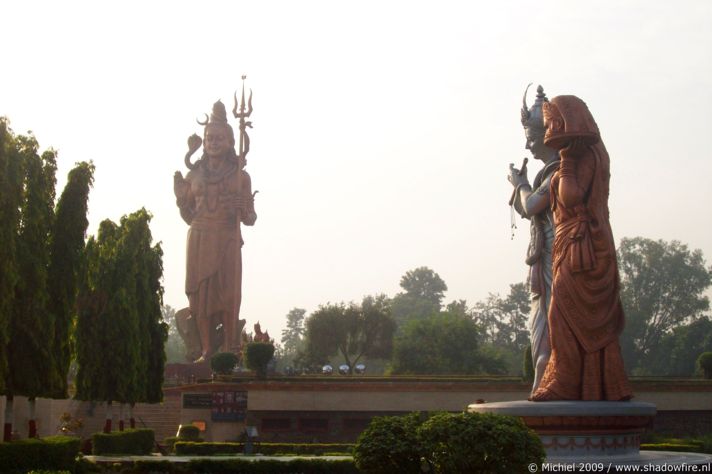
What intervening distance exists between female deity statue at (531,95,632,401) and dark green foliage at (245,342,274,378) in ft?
61.0

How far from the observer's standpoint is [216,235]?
37781mm

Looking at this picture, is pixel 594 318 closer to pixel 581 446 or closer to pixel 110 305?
pixel 581 446

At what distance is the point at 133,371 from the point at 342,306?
2957 cm

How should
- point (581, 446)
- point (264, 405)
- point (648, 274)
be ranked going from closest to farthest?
point (581, 446)
point (264, 405)
point (648, 274)

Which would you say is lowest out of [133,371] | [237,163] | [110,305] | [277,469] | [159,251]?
[277,469]

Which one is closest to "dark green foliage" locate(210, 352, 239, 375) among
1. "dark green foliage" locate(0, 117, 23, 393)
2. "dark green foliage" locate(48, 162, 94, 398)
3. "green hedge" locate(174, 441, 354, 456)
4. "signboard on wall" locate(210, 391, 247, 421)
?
"signboard on wall" locate(210, 391, 247, 421)

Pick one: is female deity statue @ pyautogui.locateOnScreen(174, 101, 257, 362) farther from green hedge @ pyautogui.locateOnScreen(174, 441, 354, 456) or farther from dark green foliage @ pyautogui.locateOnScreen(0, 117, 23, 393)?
dark green foliage @ pyautogui.locateOnScreen(0, 117, 23, 393)

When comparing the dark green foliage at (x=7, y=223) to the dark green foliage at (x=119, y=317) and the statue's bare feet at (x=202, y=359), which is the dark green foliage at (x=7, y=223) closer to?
the dark green foliage at (x=119, y=317)

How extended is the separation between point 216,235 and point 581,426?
27.7 m

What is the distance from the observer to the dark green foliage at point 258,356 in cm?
3016

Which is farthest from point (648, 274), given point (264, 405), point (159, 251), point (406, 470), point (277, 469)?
point (406, 470)

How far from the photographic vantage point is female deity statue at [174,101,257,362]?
37500 millimetres

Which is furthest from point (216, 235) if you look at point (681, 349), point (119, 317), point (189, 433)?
point (681, 349)

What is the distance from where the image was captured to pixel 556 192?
1264 centimetres
